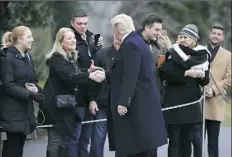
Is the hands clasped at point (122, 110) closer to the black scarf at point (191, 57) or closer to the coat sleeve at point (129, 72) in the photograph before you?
the coat sleeve at point (129, 72)

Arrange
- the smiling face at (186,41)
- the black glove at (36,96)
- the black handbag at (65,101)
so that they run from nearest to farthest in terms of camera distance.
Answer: the black glove at (36,96)
the black handbag at (65,101)
the smiling face at (186,41)

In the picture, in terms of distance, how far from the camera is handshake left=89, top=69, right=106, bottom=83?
852cm

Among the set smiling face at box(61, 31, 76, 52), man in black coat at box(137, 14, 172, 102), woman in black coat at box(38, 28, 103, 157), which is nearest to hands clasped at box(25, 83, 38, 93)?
woman in black coat at box(38, 28, 103, 157)

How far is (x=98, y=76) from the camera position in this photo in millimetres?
8547

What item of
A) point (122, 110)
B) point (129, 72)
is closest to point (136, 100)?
point (122, 110)

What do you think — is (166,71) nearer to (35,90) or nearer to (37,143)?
(35,90)

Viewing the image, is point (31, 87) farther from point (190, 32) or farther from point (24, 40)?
point (190, 32)

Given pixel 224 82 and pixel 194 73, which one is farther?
pixel 224 82

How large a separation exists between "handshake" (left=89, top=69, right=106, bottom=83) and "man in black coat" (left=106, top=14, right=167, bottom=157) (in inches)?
33.4

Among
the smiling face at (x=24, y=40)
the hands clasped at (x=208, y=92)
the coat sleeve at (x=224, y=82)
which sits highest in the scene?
the smiling face at (x=24, y=40)

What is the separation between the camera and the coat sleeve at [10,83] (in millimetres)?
7934

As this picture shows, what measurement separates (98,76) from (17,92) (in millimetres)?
1128

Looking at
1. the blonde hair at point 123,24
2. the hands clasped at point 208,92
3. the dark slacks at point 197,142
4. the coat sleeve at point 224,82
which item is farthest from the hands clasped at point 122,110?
the coat sleeve at point 224,82

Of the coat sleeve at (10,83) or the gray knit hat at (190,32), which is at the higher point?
the gray knit hat at (190,32)
